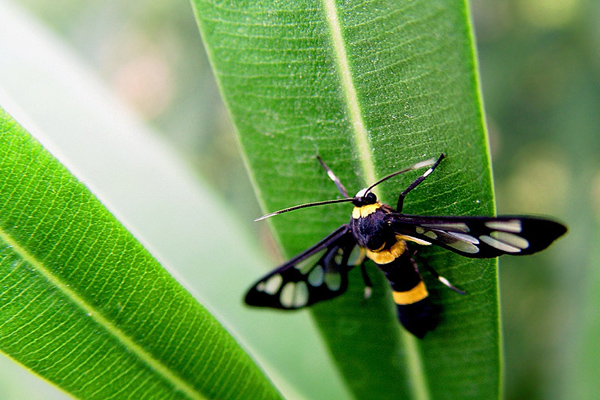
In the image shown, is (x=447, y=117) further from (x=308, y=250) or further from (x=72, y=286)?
(x=72, y=286)

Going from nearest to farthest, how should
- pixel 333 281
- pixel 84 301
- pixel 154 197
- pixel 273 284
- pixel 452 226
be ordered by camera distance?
pixel 84 301, pixel 452 226, pixel 333 281, pixel 273 284, pixel 154 197

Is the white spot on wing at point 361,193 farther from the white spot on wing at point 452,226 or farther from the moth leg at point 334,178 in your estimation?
Result: the white spot on wing at point 452,226

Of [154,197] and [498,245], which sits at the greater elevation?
[154,197]

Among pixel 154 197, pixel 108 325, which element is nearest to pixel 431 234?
pixel 108 325

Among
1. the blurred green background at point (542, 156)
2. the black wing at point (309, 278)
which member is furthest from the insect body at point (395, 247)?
the blurred green background at point (542, 156)

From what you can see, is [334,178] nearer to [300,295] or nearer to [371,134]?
[371,134]

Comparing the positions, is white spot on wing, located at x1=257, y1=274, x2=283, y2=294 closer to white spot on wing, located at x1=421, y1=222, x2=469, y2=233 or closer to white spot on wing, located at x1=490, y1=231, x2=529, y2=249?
white spot on wing, located at x1=421, y1=222, x2=469, y2=233
